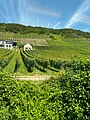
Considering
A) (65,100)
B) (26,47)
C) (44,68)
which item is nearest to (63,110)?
(65,100)

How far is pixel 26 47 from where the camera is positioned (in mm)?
118688

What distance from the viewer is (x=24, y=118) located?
12.4 metres

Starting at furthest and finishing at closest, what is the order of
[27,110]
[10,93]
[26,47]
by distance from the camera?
[26,47]
[10,93]
[27,110]

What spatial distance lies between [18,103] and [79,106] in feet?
9.30

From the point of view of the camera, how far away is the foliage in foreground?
12266 mm

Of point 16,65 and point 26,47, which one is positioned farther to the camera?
point 26,47

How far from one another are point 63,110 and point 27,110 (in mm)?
1613

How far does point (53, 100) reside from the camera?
13.5m

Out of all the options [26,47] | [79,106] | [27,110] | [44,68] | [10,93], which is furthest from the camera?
[26,47]

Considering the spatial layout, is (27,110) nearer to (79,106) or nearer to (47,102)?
(47,102)

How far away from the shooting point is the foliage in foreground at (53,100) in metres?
12.3

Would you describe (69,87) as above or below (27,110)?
above

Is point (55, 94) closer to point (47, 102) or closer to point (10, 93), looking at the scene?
point (47, 102)

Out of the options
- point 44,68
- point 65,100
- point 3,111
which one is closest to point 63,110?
point 65,100
